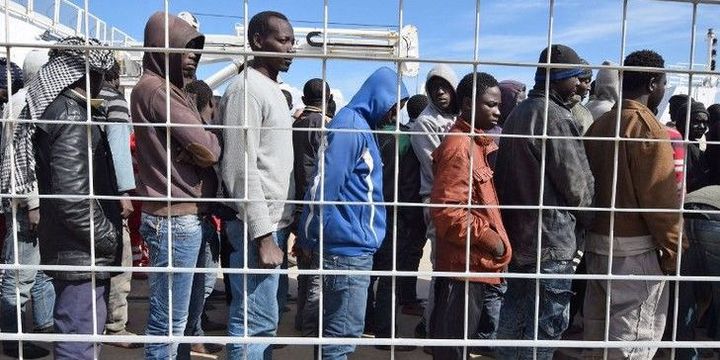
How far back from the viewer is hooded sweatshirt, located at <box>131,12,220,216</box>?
233 cm

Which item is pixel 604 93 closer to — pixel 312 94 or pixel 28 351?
pixel 312 94

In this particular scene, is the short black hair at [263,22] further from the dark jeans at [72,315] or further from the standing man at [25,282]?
the standing man at [25,282]

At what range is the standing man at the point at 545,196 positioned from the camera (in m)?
2.48

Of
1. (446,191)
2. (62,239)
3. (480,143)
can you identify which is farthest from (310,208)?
(62,239)

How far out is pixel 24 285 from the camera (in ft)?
11.5

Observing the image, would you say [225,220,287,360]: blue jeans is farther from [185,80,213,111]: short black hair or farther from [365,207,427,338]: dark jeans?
[185,80,213,111]: short black hair

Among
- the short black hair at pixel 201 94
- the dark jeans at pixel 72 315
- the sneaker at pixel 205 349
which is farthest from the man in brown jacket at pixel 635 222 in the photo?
the short black hair at pixel 201 94

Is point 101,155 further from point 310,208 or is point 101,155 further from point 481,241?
point 481,241

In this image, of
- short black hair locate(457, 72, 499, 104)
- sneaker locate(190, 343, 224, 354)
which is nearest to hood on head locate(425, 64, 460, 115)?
short black hair locate(457, 72, 499, 104)

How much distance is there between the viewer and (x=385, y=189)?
407 centimetres

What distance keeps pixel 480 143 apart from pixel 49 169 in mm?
1881

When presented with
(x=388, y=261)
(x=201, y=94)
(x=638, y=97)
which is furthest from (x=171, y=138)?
(x=388, y=261)

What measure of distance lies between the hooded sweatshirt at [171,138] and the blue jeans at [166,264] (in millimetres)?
53

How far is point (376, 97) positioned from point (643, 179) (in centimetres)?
118
